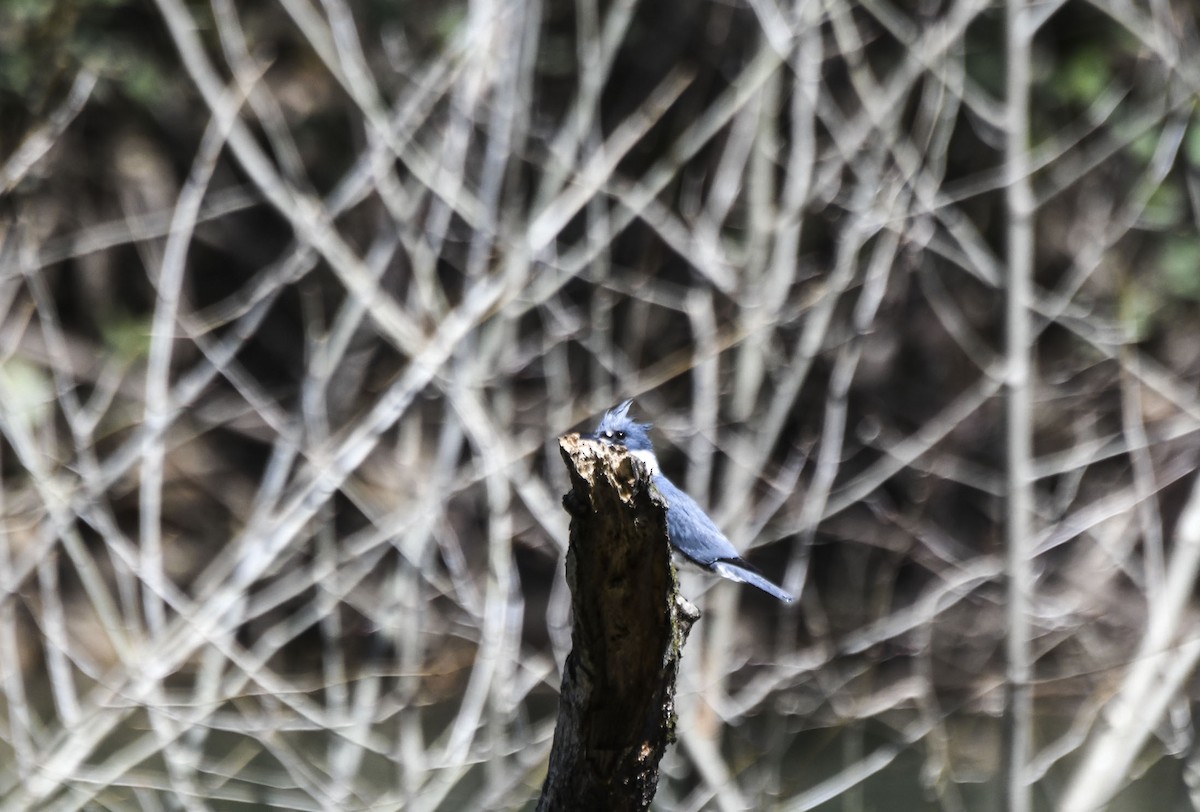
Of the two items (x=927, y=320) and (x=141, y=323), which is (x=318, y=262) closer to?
(x=141, y=323)

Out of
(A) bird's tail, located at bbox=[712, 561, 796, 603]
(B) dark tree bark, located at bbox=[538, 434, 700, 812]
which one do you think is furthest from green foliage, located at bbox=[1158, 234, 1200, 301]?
(B) dark tree bark, located at bbox=[538, 434, 700, 812]

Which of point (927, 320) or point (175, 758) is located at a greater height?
point (927, 320)

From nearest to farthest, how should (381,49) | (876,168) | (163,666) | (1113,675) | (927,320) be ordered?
1. (163,666)
2. (876,168)
3. (1113,675)
4. (381,49)
5. (927,320)

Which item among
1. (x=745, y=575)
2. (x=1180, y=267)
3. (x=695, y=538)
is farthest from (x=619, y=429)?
(x=1180, y=267)

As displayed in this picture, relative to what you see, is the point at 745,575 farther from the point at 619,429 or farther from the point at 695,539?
the point at 619,429

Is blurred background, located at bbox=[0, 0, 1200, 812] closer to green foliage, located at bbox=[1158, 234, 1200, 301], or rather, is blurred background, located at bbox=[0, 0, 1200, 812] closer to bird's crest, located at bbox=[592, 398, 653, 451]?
green foliage, located at bbox=[1158, 234, 1200, 301]

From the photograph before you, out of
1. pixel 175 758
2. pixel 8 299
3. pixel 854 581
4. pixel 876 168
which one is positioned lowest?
pixel 175 758

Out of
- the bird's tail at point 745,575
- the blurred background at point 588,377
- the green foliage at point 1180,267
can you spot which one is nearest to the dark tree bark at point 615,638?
the bird's tail at point 745,575

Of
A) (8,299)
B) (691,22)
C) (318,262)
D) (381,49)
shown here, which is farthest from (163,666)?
(691,22)
